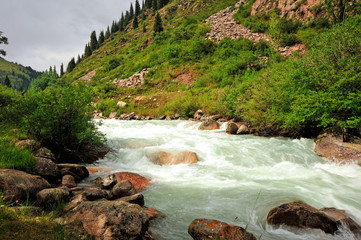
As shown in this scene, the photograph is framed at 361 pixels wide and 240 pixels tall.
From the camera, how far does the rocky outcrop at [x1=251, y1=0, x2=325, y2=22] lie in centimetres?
2692

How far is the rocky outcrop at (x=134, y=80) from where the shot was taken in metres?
29.7

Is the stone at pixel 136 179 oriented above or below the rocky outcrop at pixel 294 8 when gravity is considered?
below

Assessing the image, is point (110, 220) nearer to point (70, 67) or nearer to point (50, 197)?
point (50, 197)

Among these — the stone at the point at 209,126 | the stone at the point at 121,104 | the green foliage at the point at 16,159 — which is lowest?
the green foliage at the point at 16,159

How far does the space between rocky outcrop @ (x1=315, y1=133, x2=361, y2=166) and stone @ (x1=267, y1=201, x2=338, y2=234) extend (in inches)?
202

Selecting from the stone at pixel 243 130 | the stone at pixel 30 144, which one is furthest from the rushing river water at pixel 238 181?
the stone at pixel 30 144

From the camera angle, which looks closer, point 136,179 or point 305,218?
point 305,218

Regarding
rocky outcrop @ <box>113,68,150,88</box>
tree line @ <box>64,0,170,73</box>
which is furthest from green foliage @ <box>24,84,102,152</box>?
tree line @ <box>64,0,170,73</box>

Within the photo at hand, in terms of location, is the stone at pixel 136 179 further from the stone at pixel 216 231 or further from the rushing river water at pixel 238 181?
the stone at pixel 216 231

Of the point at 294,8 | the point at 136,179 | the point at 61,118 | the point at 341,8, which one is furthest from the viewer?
the point at 294,8

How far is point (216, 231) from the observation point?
2969 mm

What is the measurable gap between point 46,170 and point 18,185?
56.7 inches

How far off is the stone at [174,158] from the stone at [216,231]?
4.71 metres

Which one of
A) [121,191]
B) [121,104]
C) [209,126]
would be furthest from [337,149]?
[121,104]
